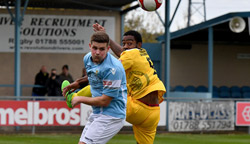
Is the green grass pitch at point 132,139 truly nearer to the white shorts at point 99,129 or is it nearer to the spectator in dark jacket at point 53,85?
the spectator in dark jacket at point 53,85

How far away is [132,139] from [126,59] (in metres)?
7.97

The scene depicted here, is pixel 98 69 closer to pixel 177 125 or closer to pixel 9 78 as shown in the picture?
pixel 177 125

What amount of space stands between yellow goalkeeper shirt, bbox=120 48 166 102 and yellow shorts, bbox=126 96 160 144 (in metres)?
0.14

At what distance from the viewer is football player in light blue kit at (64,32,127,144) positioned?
5.76m

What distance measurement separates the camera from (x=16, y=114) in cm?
1562

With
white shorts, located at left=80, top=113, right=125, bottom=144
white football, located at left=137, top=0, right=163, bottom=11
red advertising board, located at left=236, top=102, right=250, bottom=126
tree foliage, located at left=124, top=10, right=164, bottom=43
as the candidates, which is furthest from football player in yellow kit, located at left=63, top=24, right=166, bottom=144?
tree foliage, located at left=124, top=10, right=164, bottom=43

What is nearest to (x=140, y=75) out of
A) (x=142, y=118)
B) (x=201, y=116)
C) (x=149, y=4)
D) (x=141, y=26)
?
(x=142, y=118)

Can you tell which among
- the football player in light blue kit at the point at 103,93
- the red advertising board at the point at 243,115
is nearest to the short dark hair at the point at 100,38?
the football player in light blue kit at the point at 103,93

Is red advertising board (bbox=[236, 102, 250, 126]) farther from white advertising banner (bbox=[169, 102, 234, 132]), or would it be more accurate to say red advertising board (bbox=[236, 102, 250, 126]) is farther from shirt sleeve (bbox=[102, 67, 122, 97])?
shirt sleeve (bbox=[102, 67, 122, 97])

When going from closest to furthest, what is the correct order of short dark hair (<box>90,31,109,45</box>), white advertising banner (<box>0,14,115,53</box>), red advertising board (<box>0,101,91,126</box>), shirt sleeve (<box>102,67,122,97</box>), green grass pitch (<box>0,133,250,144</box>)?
short dark hair (<box>90,31,109,45</box>)
shirt sleeve (<box>102,67,122,97</box>)
green grass pitch (<box>0,133,250,144</box>)
red advertising board (<box>0,101,91,126</box>)
white advertising banner (<box>0,14,115,53</box>)

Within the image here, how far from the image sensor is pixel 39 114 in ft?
51.5

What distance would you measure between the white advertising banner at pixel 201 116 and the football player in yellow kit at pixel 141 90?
9215 millimetres

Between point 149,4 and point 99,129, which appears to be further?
point 149,4

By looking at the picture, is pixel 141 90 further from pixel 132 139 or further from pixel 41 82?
pixel 41 82
